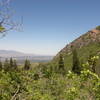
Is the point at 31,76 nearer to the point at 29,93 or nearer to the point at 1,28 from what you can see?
the point at 29,93

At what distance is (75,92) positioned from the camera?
32.7 ft

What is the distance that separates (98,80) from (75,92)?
3.69 ft

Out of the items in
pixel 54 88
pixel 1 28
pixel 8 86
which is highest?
pixel 1 28

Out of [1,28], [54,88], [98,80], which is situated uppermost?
[1,28]

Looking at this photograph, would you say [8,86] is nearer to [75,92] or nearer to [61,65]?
[75,92]

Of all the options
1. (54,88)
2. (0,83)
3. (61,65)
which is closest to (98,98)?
(0,83)

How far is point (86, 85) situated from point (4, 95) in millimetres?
5660

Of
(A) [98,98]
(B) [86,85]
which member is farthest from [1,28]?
(A) [98,98]

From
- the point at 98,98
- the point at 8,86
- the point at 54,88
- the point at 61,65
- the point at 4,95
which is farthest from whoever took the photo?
the point at 61,65

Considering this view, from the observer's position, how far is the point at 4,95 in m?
13.7

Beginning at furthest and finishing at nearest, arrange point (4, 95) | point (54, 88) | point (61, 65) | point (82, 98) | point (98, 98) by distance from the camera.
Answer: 1. point (61, 65)
2. point (54, 88)
3. point (4, 95)
4. point (82, 98)
5. point (98, 98)

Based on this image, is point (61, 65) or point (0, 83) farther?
point (61, 65)

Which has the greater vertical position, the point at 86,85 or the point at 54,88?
the point at 86,85

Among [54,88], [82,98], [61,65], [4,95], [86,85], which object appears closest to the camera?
[86,85]
